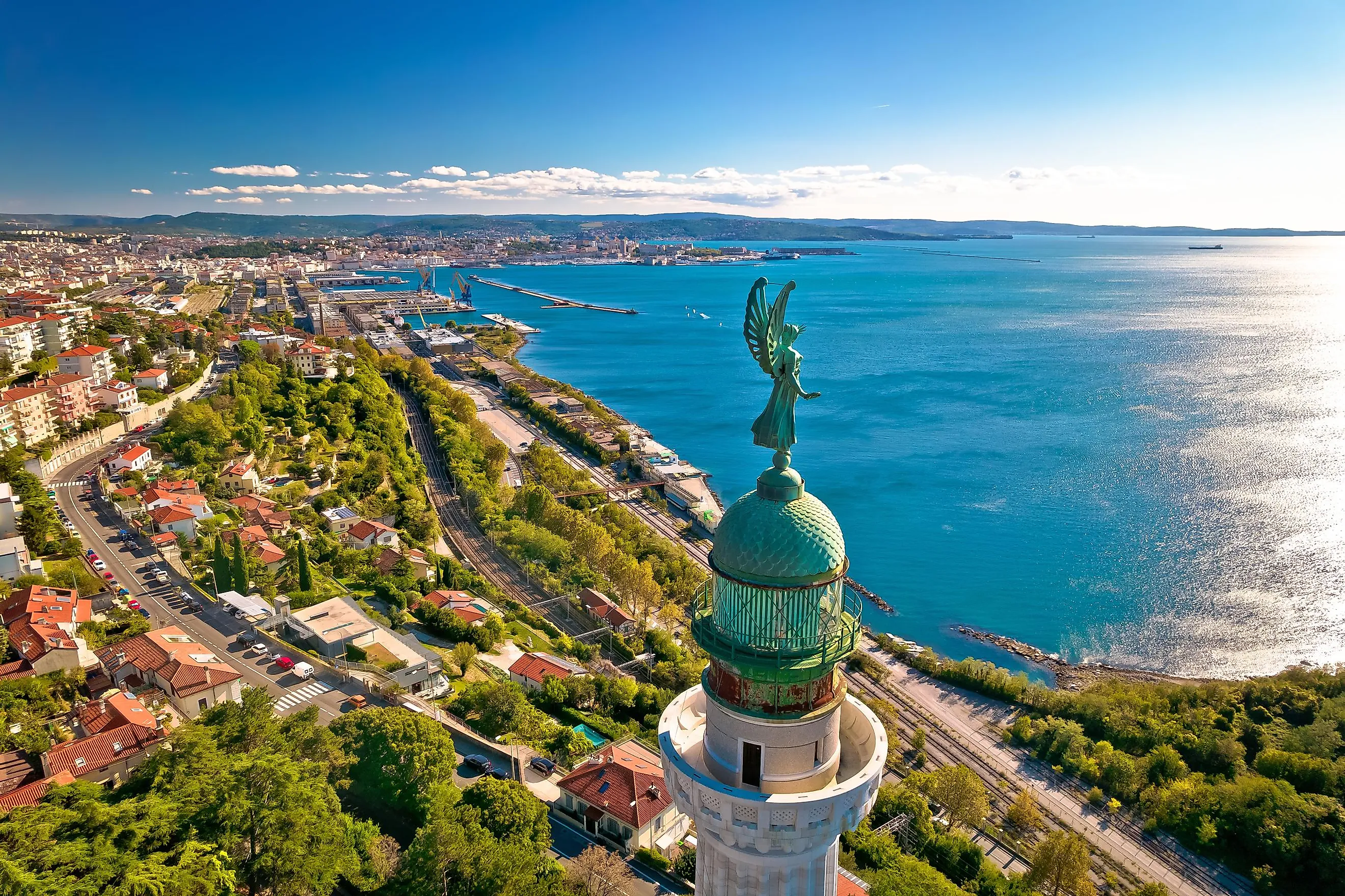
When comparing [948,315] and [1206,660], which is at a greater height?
[948,315]

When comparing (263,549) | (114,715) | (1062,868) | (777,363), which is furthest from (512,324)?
(777,363)

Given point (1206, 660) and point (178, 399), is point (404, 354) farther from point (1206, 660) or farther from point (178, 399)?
point (1206, 660)

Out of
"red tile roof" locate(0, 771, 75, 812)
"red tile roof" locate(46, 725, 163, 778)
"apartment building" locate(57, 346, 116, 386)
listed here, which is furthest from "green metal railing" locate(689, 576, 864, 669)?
"apartment building" locate(57, 346, 116, 386)

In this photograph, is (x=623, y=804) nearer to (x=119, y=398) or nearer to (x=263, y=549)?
(x=263, y=549)

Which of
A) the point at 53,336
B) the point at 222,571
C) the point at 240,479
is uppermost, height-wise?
the point at 53,336

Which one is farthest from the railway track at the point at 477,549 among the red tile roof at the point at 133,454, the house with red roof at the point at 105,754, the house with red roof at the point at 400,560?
the house with red roof at the point at 105,754

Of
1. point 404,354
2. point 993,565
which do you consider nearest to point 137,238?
point 404,354
